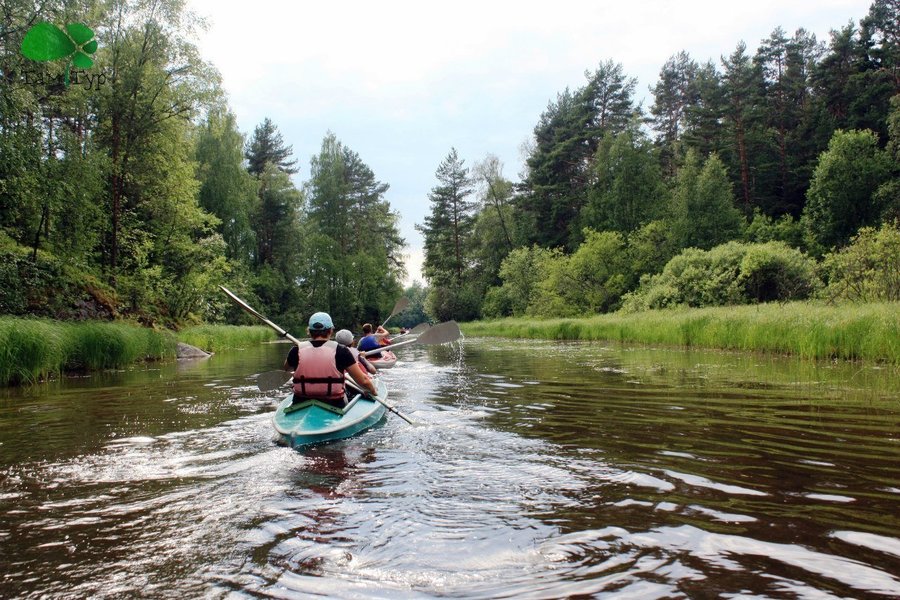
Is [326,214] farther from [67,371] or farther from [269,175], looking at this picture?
[67,371]

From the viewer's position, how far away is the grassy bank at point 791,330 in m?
10.7

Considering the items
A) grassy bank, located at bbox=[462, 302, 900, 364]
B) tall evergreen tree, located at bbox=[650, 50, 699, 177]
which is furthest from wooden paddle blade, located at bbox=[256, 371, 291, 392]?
tall evergreen tree, located at bbox=[650, 50, 699, 177]

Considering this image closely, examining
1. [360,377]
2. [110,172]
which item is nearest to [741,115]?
[110,172]

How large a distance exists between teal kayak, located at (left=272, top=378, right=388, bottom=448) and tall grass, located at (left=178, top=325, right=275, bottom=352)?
15950mm

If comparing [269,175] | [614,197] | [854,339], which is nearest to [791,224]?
[614,197]

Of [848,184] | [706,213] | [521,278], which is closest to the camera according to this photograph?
[848,184]

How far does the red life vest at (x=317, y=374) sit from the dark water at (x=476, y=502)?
0.64m

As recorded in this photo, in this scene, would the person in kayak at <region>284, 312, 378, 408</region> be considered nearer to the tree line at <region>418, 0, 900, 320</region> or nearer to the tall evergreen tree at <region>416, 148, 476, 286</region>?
the tree line at <region>418, 0, 900, 320</region>

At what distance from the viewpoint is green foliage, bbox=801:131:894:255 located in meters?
36.2

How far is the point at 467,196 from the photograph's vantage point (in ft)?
179

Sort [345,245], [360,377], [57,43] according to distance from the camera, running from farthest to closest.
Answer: [345,245]
[360,377]
[57,43]

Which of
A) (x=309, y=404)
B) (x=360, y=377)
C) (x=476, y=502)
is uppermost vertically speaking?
(x=360, y=377)

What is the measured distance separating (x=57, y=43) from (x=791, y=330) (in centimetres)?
1399

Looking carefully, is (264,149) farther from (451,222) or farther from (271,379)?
(271,379)
